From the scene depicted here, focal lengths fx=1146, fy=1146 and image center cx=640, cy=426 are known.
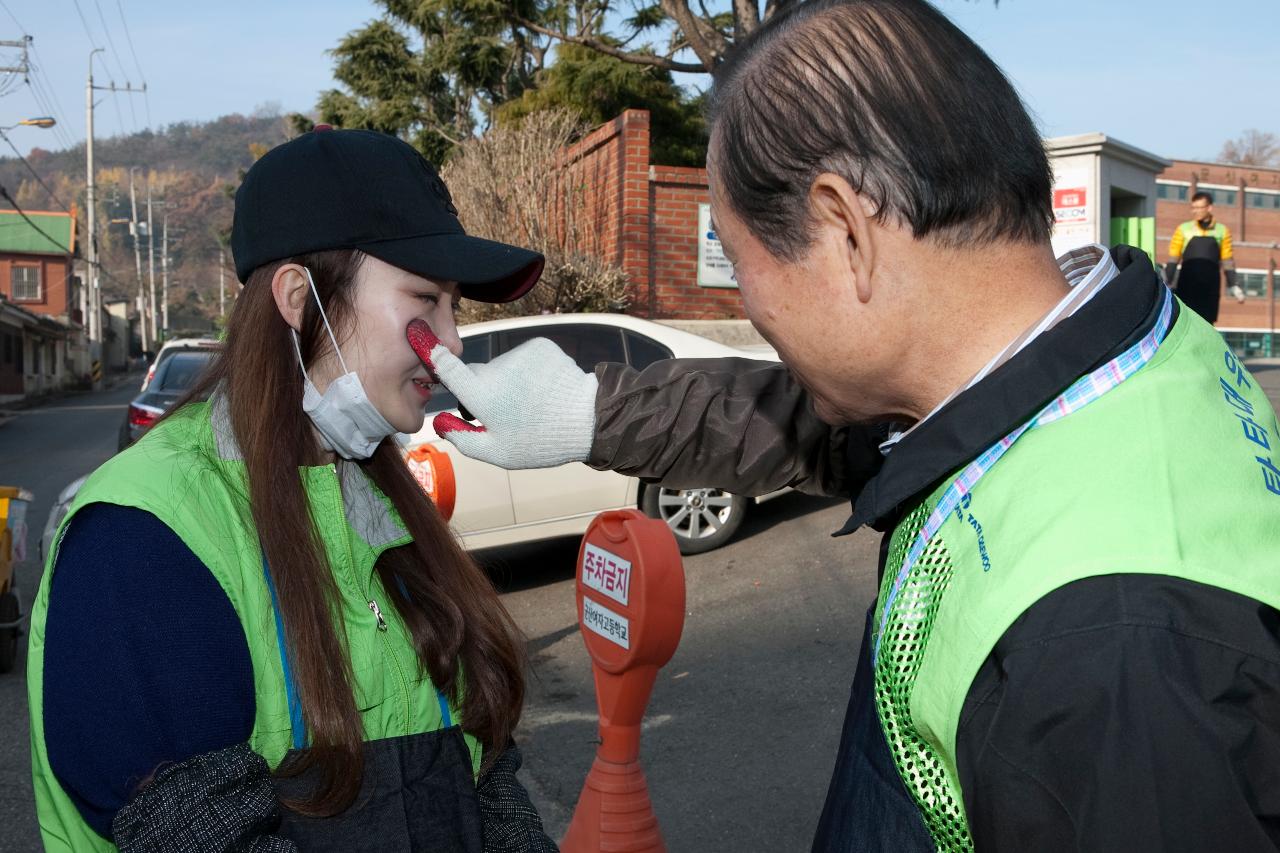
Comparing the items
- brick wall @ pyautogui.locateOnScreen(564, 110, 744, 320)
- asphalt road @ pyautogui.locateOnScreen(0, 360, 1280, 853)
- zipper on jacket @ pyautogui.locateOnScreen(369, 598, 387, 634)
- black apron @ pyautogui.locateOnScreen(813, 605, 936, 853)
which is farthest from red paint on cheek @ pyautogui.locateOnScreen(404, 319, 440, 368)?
brick wall @ pyautogui.locateOnScreen(564, 110, 744, 320)

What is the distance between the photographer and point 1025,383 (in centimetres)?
116

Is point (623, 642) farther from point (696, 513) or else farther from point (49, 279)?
point (49, 279)

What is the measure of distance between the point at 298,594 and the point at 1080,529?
1.15 metres

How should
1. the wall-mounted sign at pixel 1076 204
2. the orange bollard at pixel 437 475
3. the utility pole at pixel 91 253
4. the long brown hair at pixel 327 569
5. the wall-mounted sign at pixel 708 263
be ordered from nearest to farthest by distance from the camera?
1. the long brown hair at pixel 327 569
2. the orange bollard at pixel 437 475
3. the wall-mounted sign at pixel 1076 204
4. the wall-mounted sign at pixel 708 263
5. the utility pole at pixel 91 253

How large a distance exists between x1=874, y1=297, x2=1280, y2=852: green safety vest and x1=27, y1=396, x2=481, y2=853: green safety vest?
88cm

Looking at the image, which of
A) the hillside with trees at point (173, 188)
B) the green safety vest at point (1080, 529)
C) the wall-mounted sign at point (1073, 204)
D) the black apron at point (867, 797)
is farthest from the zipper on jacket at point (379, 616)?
the hillside with trees at point (173, 188)

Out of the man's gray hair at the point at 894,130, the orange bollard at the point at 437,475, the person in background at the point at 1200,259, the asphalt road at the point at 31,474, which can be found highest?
the person in background at the point at 1200,259

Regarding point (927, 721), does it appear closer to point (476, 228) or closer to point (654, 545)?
point (654, 545)

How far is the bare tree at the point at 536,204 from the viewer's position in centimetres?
1275

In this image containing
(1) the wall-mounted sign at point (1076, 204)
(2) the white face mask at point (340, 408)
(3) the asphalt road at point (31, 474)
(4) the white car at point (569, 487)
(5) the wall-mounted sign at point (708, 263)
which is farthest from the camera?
(5) the wall-mounted sign at point (708, 263)

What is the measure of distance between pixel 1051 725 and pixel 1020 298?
0.51 metres

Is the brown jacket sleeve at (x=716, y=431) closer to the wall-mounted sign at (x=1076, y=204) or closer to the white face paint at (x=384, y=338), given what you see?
the white face paint at (x=384, y=338)

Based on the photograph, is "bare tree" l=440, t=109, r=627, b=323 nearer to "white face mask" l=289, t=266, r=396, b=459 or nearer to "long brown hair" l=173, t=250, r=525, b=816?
"long brown hair" l=173, t=250, r=525, b=816

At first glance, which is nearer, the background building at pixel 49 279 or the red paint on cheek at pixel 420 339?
the red paint on cheek at pixel 420 339
